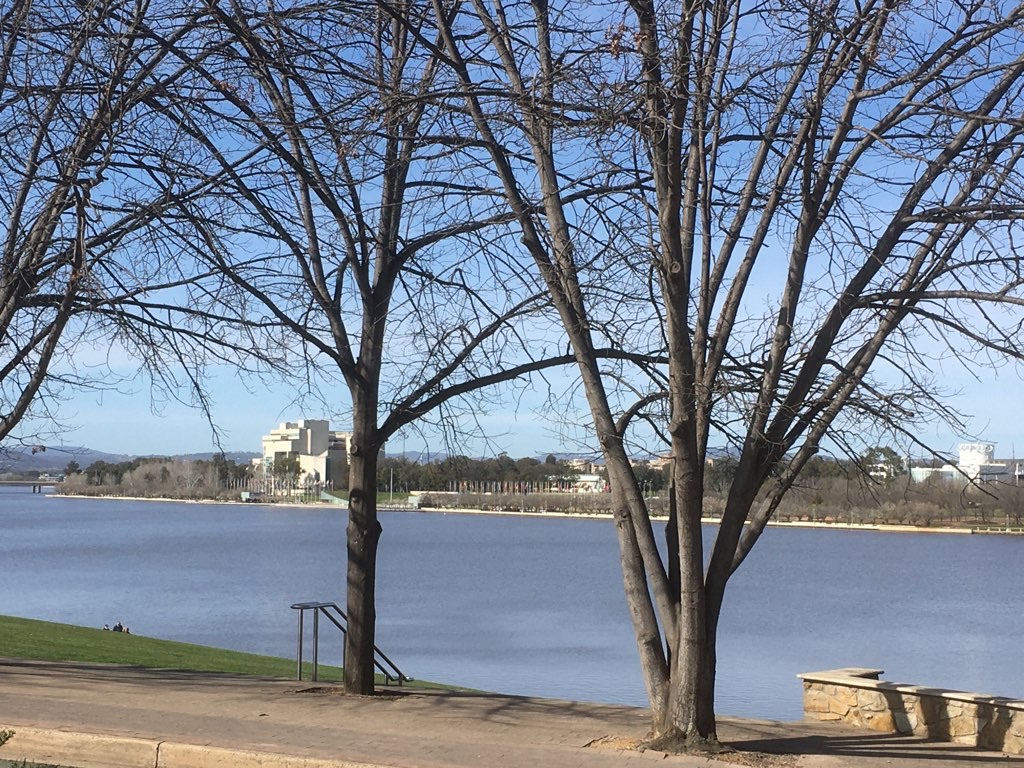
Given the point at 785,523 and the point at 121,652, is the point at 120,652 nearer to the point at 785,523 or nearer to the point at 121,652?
the point at 121,652

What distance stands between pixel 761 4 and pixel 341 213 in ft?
14.6

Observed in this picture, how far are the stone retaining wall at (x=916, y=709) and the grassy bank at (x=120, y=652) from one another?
7493mm

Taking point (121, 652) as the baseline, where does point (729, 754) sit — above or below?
above

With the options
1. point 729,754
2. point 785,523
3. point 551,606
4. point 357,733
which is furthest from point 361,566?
point 785,523

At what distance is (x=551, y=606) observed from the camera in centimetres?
4272

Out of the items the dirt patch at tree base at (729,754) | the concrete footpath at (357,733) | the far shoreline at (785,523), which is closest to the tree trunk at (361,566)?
the concrete footpath at (357,733)

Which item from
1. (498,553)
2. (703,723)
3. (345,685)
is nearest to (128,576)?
(498,553)

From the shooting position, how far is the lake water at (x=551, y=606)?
26.6m

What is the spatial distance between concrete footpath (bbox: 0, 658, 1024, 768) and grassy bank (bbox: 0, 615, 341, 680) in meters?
3.80

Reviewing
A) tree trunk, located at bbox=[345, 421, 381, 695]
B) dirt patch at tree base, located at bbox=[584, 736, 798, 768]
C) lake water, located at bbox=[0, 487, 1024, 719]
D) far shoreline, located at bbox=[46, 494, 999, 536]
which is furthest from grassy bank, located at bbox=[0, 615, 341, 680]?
far shoreline, located at bbox=[46, 494, 999, 536]

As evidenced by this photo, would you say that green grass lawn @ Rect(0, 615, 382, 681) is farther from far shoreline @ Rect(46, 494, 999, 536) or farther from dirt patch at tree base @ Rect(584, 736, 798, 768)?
far shoreline @ Rect(46, 494, 999, 536)

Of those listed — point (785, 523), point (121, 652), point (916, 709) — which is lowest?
point (785, 523)

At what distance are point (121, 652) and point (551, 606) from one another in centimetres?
2658

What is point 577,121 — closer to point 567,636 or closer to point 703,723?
point 703,723
